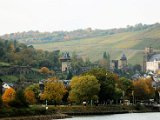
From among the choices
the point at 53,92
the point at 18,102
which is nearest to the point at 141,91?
the point at 53,92

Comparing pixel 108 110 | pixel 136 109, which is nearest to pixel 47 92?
pixel 108 110

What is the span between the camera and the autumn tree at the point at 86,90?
144750mm

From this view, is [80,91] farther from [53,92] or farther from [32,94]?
[32,94]

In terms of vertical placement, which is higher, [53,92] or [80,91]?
[80,91]

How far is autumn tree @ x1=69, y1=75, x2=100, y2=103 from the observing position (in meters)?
145

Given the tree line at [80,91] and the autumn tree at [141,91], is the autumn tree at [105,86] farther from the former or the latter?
the autumn tree at [141,91]

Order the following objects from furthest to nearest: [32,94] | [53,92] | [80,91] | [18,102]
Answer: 1. [80,91]
2. [53,92]
3. [32,94]
4. [18,102]

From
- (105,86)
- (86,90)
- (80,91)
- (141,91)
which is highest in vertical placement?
(105,86)

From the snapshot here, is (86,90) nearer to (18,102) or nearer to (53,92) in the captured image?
(53,92)

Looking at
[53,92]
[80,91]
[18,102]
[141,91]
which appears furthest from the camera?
[141,91]

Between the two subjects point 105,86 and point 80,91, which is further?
point 105,86

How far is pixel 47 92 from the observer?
145000 millimetres

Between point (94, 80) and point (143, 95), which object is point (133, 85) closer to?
point (143, 95)

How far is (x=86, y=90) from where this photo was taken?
146 metres
